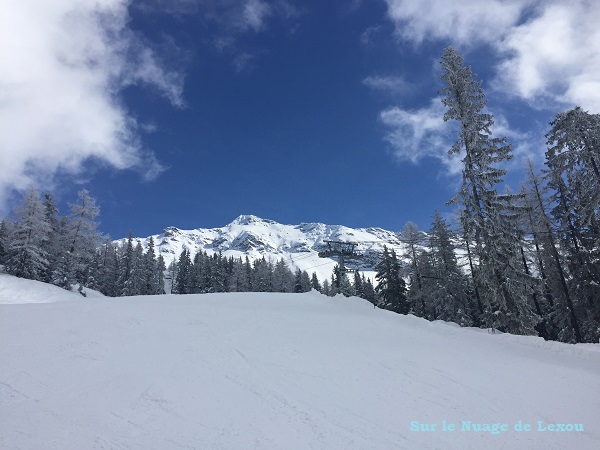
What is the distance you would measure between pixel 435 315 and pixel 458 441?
36.3 m

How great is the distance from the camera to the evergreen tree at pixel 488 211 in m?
19.1

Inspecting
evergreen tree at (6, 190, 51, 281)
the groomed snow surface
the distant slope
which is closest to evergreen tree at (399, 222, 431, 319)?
the groomed snow surface

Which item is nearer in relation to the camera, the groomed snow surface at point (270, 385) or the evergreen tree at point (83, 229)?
the groomed snow surface at point (270, 385)

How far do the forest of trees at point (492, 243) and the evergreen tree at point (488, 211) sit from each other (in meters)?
0.06

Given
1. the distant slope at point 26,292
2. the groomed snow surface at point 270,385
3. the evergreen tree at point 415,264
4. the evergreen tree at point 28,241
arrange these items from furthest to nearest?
the evergreen tree at point 415,264 < the evergreen tree at point 28,241 < the distant slope at point 26,292 < the groomed snow surface at point 270,385

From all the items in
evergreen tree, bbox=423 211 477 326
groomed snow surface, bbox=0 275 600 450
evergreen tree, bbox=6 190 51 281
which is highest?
evergreen tree, bbox=6 190 51 281

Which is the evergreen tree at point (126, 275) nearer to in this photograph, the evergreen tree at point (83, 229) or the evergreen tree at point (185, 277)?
the evergreen tree at point (185, 277)

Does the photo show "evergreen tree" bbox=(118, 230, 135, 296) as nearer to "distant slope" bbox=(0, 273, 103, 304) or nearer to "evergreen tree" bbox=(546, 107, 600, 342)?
"distant slope" bbox=(0, 273, 103, 304)

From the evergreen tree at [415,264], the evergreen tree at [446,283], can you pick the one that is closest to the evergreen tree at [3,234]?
the evergreen tree at [415,264]

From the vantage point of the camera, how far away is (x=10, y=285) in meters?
29.2

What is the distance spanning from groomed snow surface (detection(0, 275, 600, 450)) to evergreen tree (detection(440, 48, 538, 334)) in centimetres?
462

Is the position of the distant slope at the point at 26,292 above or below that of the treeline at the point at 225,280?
below

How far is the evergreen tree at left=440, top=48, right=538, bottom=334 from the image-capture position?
1911cm

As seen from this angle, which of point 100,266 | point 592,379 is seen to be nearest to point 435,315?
point 592,379
